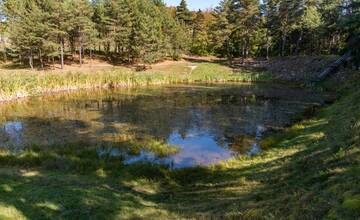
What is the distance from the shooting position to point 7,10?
66.1 m

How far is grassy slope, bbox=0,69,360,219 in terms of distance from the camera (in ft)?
29.9

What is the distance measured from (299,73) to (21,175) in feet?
159

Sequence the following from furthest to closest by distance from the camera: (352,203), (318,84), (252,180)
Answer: (318,84), (252,180), (352,203)

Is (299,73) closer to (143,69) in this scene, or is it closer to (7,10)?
(143,69)

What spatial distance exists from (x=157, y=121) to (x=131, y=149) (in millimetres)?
8605

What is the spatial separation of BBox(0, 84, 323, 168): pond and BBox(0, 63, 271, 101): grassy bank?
2.44 meters

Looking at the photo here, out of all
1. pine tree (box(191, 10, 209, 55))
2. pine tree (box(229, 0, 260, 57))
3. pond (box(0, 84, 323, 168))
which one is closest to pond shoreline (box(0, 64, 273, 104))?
pond (box(0, 84, 323, 168))

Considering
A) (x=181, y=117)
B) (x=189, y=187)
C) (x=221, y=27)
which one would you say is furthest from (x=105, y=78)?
(x=189, y=187)

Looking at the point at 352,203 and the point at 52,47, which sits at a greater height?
the point at 52,47

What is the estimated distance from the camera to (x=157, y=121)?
1159 inches

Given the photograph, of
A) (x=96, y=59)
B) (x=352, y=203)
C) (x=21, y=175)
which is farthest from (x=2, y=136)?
(x=96, y=59)

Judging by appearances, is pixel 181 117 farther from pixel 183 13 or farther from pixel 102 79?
pixel 183 13

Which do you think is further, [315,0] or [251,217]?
[315,0]

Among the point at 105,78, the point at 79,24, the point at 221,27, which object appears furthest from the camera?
the point at 221,27
